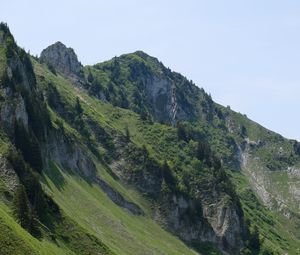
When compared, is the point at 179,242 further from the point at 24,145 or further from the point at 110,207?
the point at 24,145

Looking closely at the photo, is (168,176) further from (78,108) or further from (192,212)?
(78,108)

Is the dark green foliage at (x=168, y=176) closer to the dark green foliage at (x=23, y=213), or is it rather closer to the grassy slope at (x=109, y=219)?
the grassy slope at (x=109, y=219)

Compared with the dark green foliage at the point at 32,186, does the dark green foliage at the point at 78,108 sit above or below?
above

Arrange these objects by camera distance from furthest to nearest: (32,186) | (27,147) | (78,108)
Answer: (78,108)
(27,147)
(32,186)

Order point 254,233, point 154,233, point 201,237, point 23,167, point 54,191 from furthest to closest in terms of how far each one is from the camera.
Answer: point 254,233 → point 201,237 → point 154,233 → point 54,191 → point 23,167

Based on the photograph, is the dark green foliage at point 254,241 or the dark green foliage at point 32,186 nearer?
the dark green foliage at point 32,186

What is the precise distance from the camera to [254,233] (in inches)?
7003

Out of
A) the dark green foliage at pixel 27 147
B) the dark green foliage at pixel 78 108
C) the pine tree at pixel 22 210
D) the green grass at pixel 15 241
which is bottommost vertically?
the green grass at pixel 15 241

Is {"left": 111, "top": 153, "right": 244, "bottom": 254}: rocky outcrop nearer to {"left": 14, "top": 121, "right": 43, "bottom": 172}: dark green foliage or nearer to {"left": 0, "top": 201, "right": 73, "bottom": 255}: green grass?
{"left": 14, "top": 121, "right": 43, "bottom": 172}: dark green foliage

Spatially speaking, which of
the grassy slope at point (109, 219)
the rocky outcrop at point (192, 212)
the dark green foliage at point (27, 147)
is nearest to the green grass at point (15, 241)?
the grassy slope at point (109, 219)

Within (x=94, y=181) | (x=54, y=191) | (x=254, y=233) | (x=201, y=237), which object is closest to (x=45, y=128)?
(x=94, y=181)

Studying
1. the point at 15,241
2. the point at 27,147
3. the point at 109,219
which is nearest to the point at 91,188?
the point at 109,219

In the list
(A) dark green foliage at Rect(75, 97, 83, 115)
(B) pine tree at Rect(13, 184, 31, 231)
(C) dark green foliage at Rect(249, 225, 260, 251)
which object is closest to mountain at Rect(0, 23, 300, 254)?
(B) pine tree at Rect(13, 184, 31, 231)

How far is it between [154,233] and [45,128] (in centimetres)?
3947
